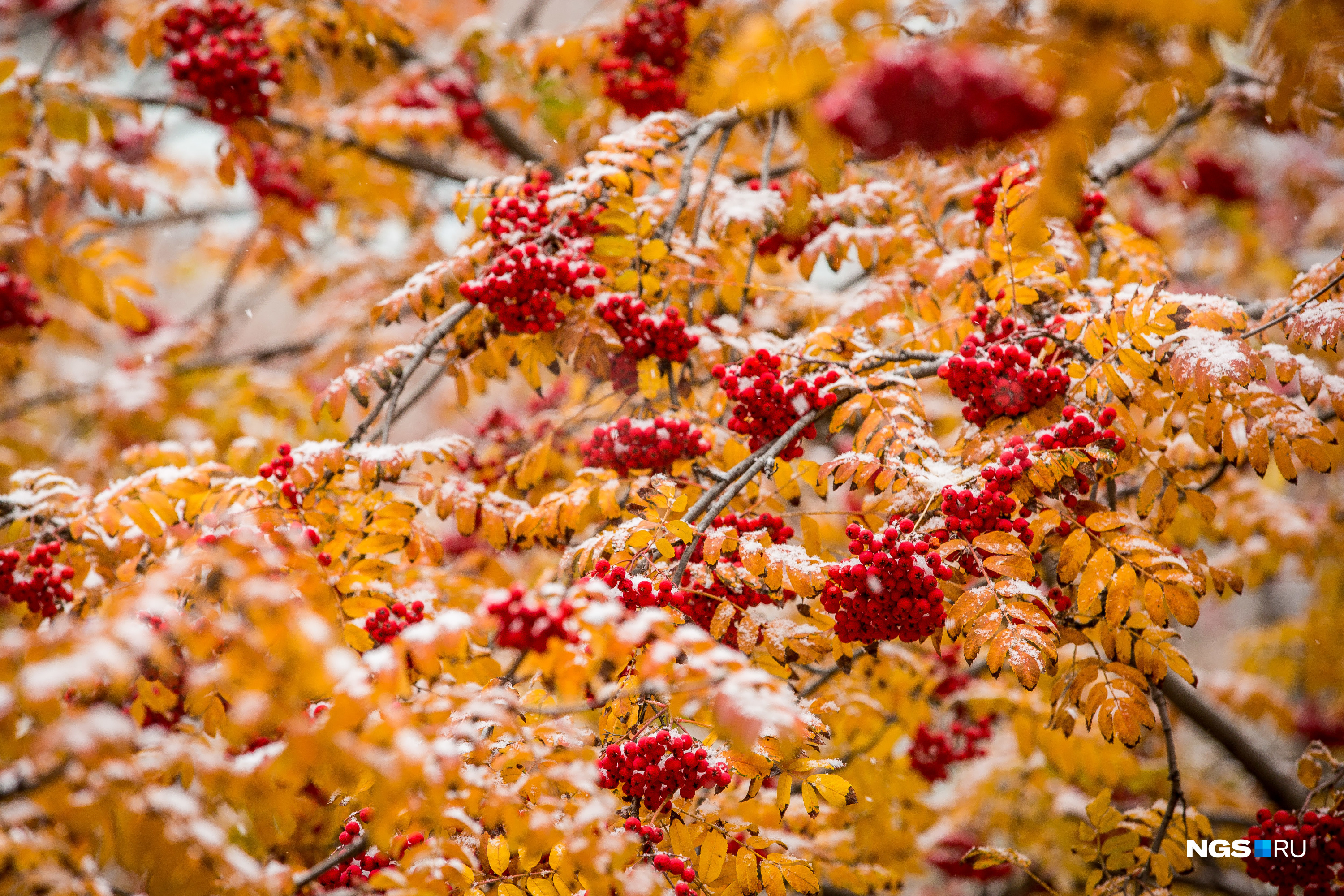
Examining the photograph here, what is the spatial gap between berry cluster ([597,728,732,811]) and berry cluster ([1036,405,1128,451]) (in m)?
1.27

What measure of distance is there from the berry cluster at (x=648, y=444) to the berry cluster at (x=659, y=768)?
3.39 ft

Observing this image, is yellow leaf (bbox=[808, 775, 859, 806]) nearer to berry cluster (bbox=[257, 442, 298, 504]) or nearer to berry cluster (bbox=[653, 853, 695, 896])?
berry cluster (bbox=[653, 853, 695, 896])

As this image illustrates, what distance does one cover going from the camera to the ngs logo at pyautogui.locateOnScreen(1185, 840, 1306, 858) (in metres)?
2.45

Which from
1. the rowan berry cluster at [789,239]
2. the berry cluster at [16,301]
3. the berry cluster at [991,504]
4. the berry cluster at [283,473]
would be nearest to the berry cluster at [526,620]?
Answer: the berry cluster at [991,504]

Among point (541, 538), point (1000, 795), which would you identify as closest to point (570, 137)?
point (541, 538)

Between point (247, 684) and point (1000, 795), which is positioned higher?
point (247, 684)

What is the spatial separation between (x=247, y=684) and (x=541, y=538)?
1.55 metres

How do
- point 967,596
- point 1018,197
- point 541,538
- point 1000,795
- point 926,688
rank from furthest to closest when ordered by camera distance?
point 1000,795
point 926,688
point 541,538
point 1018,197
point 967,596

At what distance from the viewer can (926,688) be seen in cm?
402

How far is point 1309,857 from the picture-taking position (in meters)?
2.44

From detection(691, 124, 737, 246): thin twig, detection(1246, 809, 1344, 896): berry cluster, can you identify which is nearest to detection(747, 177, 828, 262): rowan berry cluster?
detection(691, 124, 737, 246): thin twig

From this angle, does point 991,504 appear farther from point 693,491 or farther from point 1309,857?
point 1309,857

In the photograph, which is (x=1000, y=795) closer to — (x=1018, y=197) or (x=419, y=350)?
(x=1018, y=197)

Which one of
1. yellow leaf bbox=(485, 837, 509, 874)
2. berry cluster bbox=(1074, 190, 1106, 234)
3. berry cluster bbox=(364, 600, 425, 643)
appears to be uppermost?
berry cluster bbox=(1074, 190, 1106, 234)
